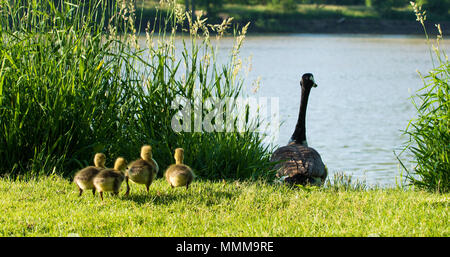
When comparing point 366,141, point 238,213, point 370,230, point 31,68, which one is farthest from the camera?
point 366,141

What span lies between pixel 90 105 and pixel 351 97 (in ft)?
56.4

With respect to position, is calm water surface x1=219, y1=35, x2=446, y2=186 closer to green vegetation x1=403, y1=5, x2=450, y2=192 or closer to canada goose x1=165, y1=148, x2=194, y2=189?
green vegetation x1=403, y1=5, x2=450, y2=192

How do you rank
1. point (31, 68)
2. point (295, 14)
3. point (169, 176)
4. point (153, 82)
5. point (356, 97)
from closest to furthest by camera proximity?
point (169, 176) < point (31, 68) < point (153, 82) < point (356, 97) < point (295, 14)

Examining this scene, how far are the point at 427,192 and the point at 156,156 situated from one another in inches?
118

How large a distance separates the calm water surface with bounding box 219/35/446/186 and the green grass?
2.26m

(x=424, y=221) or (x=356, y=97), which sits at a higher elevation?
(x=424, y=221)

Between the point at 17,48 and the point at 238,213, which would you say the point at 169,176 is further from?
the point at 17,48

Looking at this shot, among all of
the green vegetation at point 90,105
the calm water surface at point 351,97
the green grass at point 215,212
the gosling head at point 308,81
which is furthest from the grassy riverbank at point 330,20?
the green grass at point 215,212

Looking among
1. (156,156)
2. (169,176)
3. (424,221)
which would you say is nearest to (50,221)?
(169,176)

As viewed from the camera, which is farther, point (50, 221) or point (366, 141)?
point (366, 141)

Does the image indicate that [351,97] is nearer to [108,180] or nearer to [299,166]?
[299,166]

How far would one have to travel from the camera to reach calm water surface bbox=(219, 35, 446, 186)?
39.9 feet

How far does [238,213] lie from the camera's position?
4844 mm

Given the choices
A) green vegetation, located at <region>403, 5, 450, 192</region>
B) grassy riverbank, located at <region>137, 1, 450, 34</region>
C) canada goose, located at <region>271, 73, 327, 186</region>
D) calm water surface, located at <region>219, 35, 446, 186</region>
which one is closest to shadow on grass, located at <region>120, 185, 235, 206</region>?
canada goose, located at <region>271, 73, 327, 186</region>
